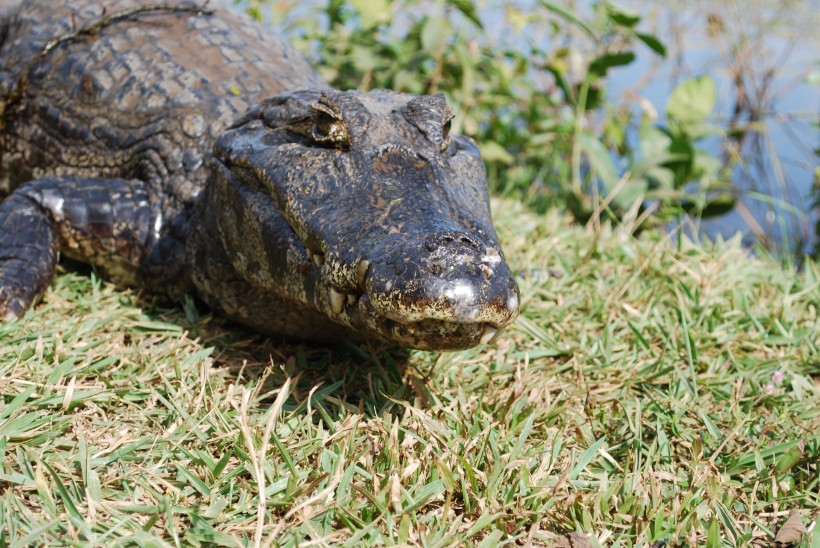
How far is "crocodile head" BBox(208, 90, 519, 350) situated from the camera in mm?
1990

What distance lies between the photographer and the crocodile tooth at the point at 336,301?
7.35 ft

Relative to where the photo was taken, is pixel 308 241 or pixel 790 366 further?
pixel 790 366

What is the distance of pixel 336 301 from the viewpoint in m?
2.25

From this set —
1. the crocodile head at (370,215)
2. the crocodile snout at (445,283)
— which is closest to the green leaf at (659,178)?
the crocodile head at (370,215)

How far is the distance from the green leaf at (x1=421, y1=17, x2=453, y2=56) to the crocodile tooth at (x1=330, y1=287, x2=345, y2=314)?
330 cm

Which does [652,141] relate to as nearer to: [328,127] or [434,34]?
[434,34]

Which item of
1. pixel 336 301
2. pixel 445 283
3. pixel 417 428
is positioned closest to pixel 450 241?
pixel 445 283

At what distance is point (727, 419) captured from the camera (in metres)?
2.70

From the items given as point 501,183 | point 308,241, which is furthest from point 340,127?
point 501,183

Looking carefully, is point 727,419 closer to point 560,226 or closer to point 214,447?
point 214,447

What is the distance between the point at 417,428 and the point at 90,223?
1.67m

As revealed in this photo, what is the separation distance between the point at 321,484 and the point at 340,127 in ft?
3.72

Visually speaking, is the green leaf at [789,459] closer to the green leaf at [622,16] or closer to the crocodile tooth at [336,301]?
the crocodile tooth at [336,301]

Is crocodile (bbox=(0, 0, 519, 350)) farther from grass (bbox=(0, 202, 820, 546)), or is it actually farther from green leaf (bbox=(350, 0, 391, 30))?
green leaf (bbox=(350, 0, 391, 30))
